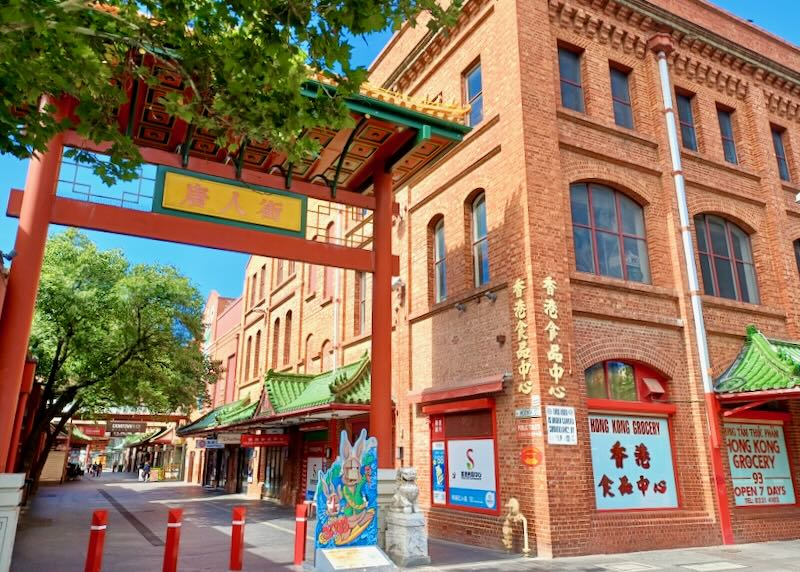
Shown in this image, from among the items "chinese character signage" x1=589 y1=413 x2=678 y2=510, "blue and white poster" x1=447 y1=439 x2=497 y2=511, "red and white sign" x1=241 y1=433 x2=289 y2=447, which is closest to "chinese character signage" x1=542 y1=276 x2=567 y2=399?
"chinese character signage" x1=589 y1=413 x2=678 y2=510

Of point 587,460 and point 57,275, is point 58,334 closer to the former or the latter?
point 57,275

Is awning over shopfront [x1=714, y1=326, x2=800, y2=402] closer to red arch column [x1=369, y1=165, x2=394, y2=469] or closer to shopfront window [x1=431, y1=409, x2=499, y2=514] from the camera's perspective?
shopfront window [x1=431, y1=409, x2=499, y2=514]

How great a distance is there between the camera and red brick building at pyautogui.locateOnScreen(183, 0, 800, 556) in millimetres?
11523

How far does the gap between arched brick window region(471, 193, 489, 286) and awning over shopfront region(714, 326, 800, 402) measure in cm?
556

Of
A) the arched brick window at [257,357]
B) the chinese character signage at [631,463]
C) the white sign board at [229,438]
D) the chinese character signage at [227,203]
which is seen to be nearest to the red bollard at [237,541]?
the chinese character signage at [227,203]

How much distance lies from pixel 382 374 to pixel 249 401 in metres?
17.9

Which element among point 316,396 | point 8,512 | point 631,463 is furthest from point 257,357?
point 8,512

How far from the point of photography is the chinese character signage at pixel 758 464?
1315cm

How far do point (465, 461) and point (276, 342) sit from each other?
1557cm

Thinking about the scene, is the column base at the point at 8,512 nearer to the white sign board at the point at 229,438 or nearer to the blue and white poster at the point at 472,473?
the blue and white poster at the point at 472,473

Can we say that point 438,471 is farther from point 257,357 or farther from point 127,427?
point 127,427

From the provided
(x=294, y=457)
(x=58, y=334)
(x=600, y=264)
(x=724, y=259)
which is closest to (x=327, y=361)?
(x=294, y=457)

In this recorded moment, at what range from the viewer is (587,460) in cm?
1116

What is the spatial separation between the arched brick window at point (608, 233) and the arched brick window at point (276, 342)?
1613 centimetres
